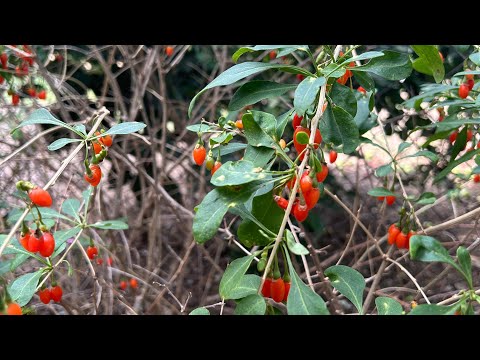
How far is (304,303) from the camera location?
2.20 ft

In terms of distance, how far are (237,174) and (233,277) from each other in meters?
0.16

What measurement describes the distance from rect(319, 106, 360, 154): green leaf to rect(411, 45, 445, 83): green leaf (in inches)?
8.3

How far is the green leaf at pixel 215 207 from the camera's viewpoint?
749mm

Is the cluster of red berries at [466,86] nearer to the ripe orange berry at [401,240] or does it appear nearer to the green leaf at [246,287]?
the ripe orange berry at [401,240]

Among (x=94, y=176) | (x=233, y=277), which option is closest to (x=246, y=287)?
(x=233, y=277)

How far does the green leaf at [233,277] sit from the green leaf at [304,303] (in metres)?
0.09

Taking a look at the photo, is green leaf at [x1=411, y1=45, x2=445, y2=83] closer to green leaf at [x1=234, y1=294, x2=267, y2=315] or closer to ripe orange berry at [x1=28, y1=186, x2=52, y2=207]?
green leaf at [x1=234, y1=294, x2=267, y2=315]

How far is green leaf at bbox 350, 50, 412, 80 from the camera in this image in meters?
0.96

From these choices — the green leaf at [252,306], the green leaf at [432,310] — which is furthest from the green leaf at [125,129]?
the green leaf at [432,310]

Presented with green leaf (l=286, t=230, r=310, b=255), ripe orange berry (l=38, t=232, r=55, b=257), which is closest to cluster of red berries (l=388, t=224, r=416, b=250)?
green leaf (l=286, t=230, r=310, b=255)
